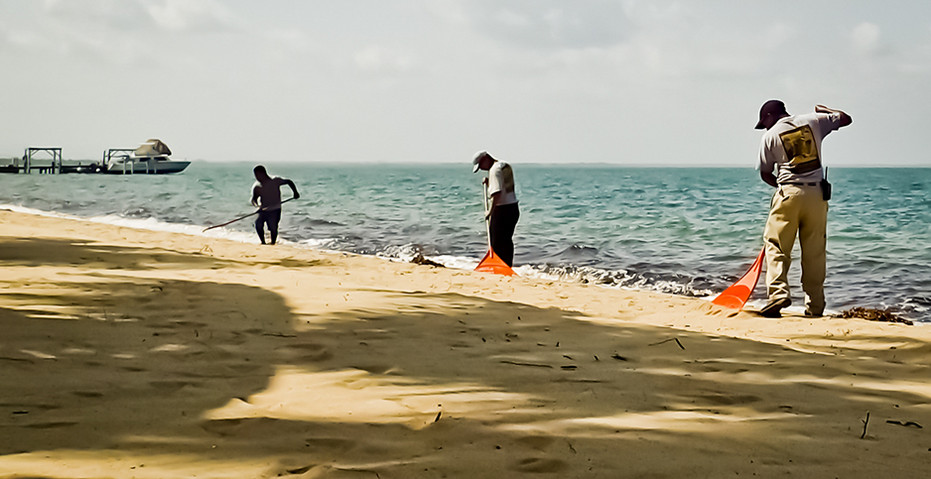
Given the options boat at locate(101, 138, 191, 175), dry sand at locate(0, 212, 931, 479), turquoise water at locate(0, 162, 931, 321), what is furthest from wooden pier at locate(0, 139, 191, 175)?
dry sand at locate(0, 212, 931, 479)

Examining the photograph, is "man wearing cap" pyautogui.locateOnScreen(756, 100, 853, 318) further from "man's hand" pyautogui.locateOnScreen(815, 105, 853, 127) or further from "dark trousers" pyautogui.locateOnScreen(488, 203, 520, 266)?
"dark trousers" pyautogui.locateOnScreen(488, 203, 520, 266)

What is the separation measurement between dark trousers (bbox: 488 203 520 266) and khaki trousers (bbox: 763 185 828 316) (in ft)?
12.3

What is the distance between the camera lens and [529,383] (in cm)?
403

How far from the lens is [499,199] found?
33.0ft

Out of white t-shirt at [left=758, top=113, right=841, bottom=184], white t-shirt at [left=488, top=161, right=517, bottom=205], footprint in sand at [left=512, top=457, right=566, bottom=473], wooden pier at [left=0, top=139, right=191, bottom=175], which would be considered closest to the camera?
footprint in sand at [left=512, top=457, right=566, bottom=473]

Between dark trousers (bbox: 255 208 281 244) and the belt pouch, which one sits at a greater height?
the belt pouch

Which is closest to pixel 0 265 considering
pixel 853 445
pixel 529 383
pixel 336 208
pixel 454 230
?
pixel 529 383

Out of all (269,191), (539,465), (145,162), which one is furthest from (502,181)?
(145,162)

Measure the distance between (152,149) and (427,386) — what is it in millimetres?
77402

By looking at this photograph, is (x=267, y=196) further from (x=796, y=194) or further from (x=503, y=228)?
(x=796, y=194)

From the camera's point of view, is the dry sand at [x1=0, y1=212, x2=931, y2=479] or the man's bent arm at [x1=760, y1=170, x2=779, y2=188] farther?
the man's bent arm at [x1=760, y1=170, x2=779, y2=188]

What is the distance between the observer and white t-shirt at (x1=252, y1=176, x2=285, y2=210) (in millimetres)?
13438

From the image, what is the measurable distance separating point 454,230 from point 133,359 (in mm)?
16275

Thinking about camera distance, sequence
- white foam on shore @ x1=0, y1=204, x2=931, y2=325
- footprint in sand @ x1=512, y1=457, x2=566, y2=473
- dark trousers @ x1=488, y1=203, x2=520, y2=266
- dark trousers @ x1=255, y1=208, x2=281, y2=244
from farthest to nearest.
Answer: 1. dark trousers @ x1=255, y1=208, x2=281, y2=244
2. white foam on shore @ x1=0, y1=204, x2=931, y2=325
3. dark trousers @ x1=488, y1=203, x2=520, y2=266
4. footprint in sand @ x1=512, y1=457, x2=566, y2=473
